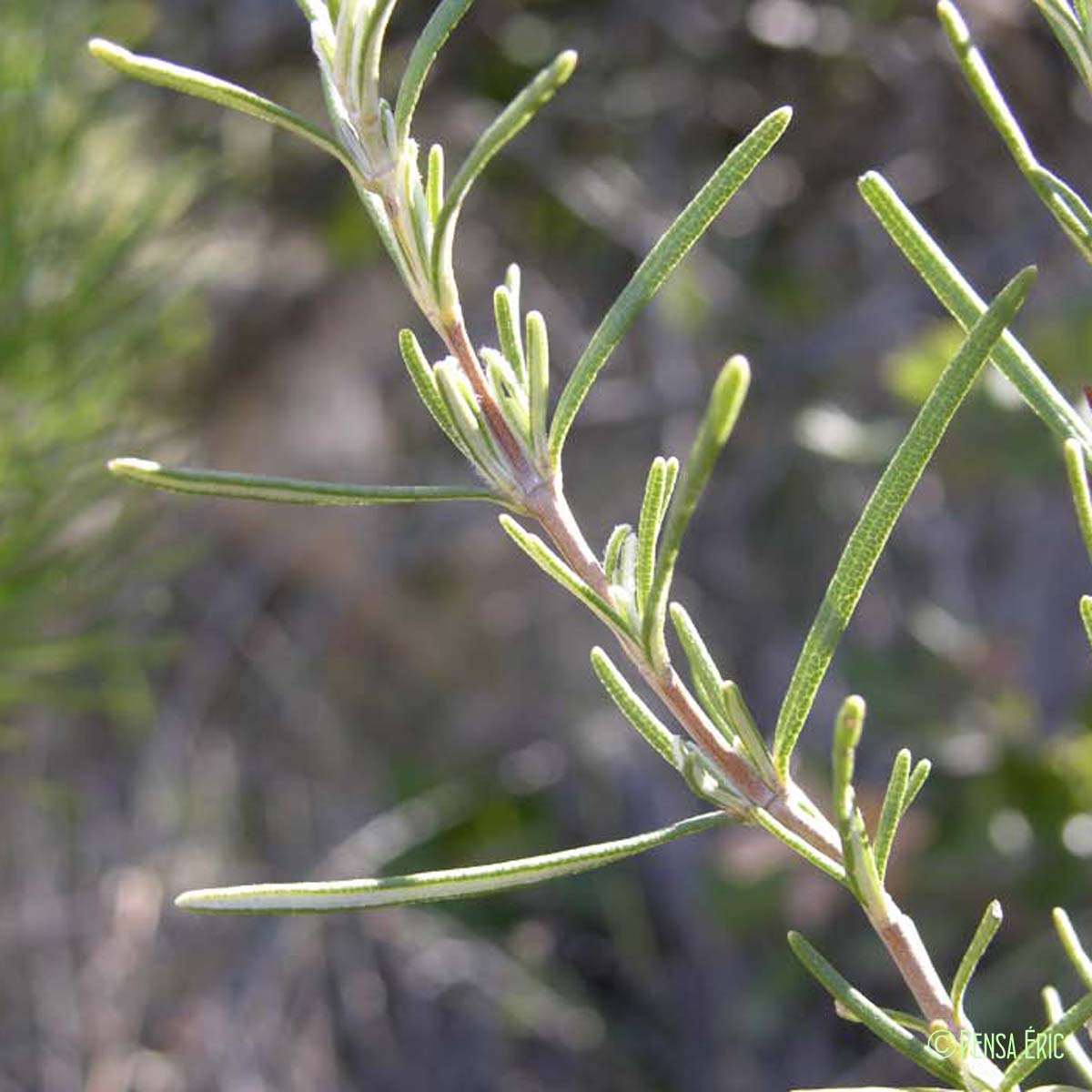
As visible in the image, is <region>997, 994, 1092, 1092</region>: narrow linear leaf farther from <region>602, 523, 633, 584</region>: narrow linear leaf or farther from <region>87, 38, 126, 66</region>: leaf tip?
<region>87, 38, 126, 66</region>: leaf tip

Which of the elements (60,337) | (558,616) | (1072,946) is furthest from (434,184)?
(558,616)

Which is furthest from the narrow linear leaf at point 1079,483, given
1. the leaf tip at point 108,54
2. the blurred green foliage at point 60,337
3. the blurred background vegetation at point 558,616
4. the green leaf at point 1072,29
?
the blurred background vegetation at point 558,616

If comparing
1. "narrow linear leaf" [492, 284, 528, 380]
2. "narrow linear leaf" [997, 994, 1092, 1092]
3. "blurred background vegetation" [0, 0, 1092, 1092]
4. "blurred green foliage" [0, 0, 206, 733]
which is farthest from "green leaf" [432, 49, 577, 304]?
"blurred background vegetation" [0, 0, 1092, 1092]

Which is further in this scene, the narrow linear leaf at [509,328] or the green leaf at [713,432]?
the narrow linear leaf at [509,328]

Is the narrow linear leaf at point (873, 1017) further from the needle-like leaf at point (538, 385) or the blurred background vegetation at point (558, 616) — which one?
the blurred background vegetation at point (558, 616)

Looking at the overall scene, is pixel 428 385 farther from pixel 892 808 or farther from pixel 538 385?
pixel 892 808

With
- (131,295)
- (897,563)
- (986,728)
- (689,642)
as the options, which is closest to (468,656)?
(897,563)
